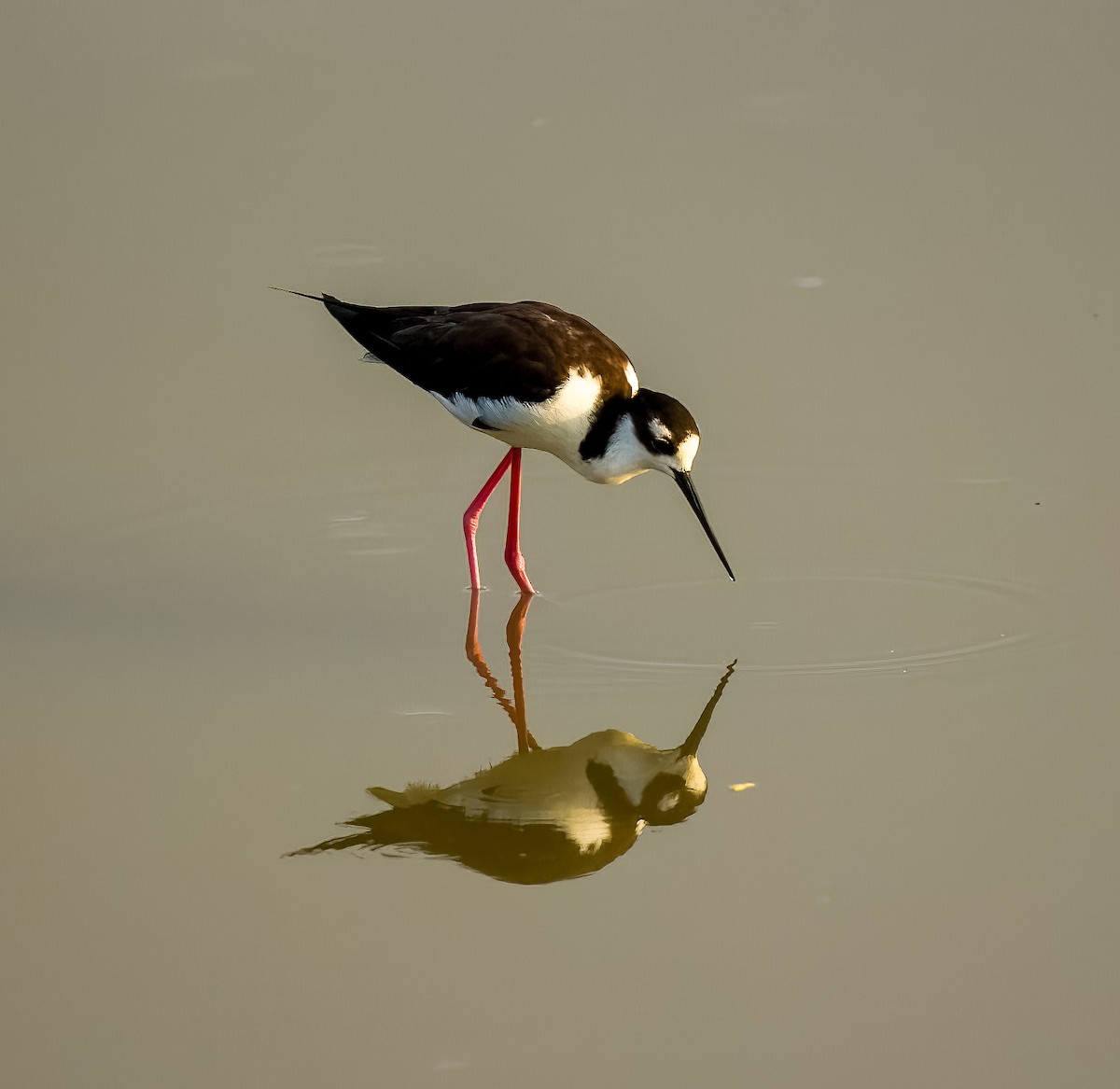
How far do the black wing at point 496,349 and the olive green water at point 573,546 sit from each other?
1.76 feet

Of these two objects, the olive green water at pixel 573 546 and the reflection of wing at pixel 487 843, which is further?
the reflection of wing at pixel 487 843

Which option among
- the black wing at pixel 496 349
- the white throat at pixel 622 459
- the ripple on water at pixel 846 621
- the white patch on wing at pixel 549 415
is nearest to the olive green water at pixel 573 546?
the ripple on water at pixel 846 621

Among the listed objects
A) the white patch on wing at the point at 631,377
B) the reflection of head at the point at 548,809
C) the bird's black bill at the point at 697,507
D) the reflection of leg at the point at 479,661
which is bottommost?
the reflection of leg at the point at 479,661

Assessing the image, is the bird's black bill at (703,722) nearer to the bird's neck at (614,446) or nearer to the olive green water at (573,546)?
the olive green water at (573,546)

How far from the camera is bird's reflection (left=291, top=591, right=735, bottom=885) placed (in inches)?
163

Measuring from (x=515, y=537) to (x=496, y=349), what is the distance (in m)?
0.60

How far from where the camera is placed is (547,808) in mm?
4352

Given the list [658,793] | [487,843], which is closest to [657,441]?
[658,793]

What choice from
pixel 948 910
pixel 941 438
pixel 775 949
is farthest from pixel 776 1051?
pixel 941 438

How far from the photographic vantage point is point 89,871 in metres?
4.10

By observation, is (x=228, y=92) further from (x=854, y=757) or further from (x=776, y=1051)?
(x=776, y=1051)

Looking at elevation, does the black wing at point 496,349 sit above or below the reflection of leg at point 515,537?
above

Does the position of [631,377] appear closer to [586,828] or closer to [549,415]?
[549,415]

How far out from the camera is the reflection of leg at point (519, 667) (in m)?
4.70
